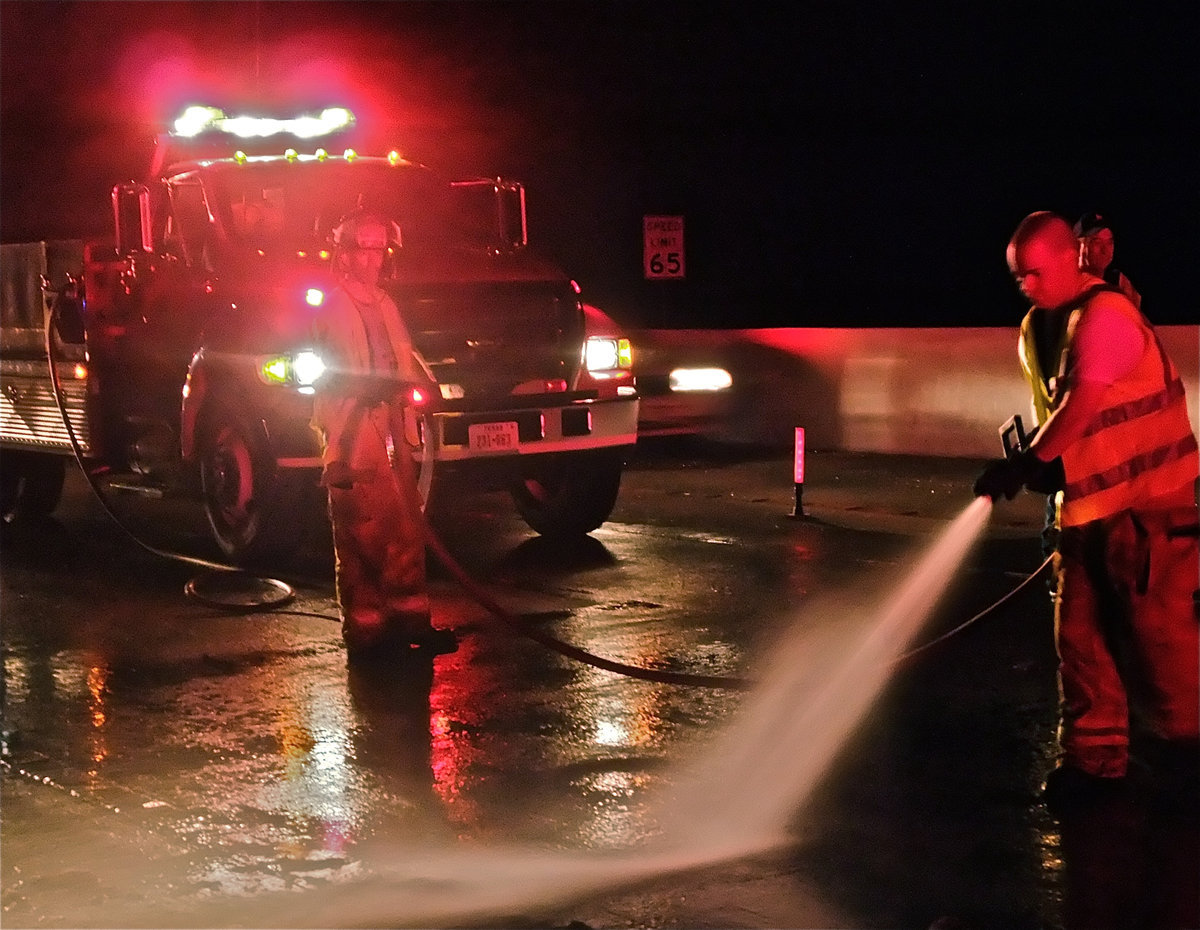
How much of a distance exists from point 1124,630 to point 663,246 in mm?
15066

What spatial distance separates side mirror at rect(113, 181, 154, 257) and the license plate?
274cm

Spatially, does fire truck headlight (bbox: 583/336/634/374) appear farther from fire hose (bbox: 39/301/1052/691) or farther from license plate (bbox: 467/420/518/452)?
fire hose (bbox: 39/301/1052/691)

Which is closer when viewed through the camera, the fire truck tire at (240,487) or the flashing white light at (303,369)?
the flashing white light at (303,369)

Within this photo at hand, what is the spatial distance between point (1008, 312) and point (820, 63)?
6.65 metres

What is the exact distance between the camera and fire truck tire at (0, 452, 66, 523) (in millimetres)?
13703

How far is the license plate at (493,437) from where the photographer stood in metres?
10.8

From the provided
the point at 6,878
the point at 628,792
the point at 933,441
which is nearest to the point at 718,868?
the point at 628,792

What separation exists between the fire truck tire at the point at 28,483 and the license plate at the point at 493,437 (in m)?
4.42

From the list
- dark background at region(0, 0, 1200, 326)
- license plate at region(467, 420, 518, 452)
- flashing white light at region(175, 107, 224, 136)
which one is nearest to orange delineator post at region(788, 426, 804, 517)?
license plate at region(467, 420, 518, 452)

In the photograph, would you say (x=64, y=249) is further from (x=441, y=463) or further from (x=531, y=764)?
(x=531, y=764)

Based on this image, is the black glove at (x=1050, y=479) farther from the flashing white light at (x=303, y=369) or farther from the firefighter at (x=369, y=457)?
the flashing white light at (x=303, y=369)

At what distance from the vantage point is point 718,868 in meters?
5.18

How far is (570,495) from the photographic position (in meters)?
12.2

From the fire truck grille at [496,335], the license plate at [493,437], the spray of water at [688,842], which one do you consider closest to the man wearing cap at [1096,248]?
the spray of water at [688,842]
